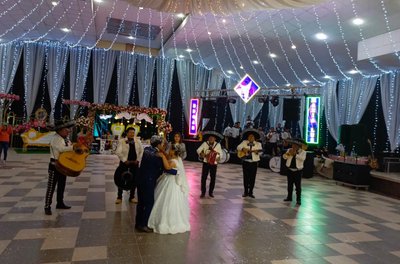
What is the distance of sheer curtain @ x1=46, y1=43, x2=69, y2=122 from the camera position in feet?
49.6

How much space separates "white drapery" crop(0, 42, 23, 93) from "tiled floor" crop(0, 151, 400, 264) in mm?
10323

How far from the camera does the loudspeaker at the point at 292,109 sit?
1170cm

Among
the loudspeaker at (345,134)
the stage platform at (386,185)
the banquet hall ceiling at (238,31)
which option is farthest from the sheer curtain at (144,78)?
the stage platform at (386,185)

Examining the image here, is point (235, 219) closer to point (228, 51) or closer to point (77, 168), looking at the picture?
point (77, 168)

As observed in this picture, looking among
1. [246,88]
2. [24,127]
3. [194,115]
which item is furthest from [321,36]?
[24,127]

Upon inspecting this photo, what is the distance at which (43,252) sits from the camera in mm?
2920

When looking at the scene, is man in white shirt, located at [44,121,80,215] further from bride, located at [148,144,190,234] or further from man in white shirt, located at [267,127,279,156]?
man in white shirt, located at [267,127,279,156]

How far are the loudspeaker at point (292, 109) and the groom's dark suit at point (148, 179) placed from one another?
9.23 meters

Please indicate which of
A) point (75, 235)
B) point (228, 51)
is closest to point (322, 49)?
point (228, 51)

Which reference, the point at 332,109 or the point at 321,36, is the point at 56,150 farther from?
the point at 332,109

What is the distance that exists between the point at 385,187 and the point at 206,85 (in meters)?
11.7

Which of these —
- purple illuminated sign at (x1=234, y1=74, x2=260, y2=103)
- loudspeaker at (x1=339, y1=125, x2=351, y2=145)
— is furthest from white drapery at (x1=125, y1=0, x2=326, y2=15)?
purple illuminated sign at (x1=234, y1=74, x2=260, y2=103)

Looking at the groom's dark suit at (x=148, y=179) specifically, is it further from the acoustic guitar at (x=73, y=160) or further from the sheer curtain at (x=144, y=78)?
the sheer curtain at (x=144, y=78)

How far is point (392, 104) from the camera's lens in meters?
12.5
